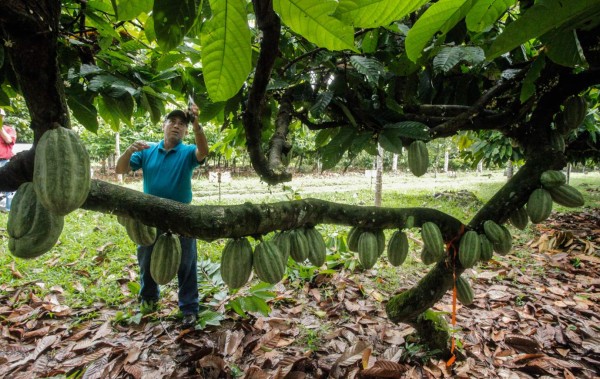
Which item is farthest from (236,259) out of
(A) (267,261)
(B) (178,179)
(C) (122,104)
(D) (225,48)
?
(B) (178,179)

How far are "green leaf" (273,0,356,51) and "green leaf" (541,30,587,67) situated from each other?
44cm

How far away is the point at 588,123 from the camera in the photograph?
10.7 ft

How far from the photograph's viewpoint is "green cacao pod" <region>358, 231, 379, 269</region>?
4.60 ft

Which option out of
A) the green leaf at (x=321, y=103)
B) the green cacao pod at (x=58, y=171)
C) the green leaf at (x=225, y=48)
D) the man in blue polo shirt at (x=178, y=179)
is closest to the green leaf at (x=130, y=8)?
the green leaf at (x=225, y=48)

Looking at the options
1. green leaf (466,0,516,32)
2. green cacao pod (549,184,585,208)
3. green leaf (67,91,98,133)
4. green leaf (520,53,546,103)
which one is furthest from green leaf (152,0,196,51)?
green cacao pod (549,184,585,208)

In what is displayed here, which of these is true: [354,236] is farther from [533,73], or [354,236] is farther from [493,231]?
[533,73]

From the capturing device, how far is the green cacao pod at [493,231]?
153 cm

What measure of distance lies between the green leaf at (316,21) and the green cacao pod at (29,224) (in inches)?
23.6

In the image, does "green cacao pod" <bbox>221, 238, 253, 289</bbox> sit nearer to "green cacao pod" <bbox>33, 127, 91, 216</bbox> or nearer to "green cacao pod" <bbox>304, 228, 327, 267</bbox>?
"green cacao pod" <bbox>304, 228, 327, 267</bbox>

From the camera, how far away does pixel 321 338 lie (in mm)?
2471

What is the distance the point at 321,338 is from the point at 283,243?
1587 millimetres

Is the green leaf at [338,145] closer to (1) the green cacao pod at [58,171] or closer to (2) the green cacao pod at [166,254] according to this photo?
(2) the green cacao pod at [166,254]

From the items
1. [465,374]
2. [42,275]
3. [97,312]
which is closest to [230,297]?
[97,312]

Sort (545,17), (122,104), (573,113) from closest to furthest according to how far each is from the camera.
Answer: (545,17), (122,104), (573,113)
